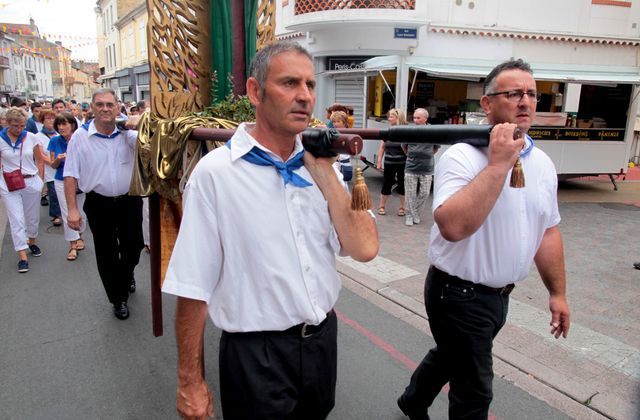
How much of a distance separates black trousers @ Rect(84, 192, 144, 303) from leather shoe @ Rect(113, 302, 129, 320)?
43 mm

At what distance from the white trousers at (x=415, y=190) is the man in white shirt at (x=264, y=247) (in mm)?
6165

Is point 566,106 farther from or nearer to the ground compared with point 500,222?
farther from the ground

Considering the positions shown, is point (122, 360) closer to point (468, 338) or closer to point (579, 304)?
point (468, 338)

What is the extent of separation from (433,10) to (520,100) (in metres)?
13.2

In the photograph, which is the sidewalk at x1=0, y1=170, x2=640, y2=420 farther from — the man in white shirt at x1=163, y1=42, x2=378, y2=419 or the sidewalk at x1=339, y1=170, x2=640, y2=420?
the man in white shirt at x1=163, y1=42, x2=378, y2=419

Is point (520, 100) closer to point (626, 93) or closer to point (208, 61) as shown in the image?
point (208, 61)

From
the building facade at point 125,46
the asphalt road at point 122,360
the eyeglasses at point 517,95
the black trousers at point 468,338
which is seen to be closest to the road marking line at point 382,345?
the asphalt road at point 122,360

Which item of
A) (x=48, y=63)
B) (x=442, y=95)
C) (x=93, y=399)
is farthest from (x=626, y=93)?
(x=48, y=63)

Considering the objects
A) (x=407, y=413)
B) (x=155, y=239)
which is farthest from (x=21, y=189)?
(x=407, y=413)

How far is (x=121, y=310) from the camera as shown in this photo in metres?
4.36

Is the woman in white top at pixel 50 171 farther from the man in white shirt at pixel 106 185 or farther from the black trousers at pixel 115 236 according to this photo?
the black trousers at pixel 115 236

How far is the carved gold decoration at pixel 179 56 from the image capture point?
311 centimetres

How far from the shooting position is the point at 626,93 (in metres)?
11.8

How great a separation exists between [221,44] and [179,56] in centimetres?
30
